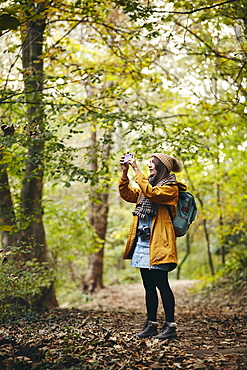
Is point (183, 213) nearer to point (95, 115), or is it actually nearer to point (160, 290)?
point (160, 290)

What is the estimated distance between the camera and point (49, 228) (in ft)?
29.8

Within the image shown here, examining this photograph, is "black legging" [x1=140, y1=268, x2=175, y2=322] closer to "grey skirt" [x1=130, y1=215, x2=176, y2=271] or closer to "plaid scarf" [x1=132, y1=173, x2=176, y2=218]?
"grey skirt" [x1=130, y1=215, x2=176, y2=271]

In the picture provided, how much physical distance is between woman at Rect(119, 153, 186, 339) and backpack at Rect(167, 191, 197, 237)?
0.09m

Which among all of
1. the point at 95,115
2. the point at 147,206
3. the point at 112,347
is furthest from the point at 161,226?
the point at 95,115

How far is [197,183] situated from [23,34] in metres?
7.48

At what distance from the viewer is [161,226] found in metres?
3.74

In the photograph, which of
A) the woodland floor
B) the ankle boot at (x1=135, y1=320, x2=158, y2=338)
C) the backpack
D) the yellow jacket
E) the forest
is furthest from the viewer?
the forest

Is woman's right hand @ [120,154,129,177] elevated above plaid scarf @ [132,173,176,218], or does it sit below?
above

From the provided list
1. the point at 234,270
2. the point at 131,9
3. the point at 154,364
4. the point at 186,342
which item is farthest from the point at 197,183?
the point at 154,364

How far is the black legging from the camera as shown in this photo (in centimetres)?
371

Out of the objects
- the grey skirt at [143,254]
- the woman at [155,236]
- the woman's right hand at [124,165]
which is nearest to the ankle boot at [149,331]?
the woman at [155,236]

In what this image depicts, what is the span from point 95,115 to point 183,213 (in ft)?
8.38

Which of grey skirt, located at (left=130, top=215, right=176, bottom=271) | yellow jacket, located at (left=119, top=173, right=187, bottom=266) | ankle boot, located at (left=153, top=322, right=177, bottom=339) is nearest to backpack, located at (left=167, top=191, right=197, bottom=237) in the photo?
yellow jacket, located at (left=119, top=173, right=187, bottom=266)

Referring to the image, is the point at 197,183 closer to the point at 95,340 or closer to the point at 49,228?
the point at 49,228
